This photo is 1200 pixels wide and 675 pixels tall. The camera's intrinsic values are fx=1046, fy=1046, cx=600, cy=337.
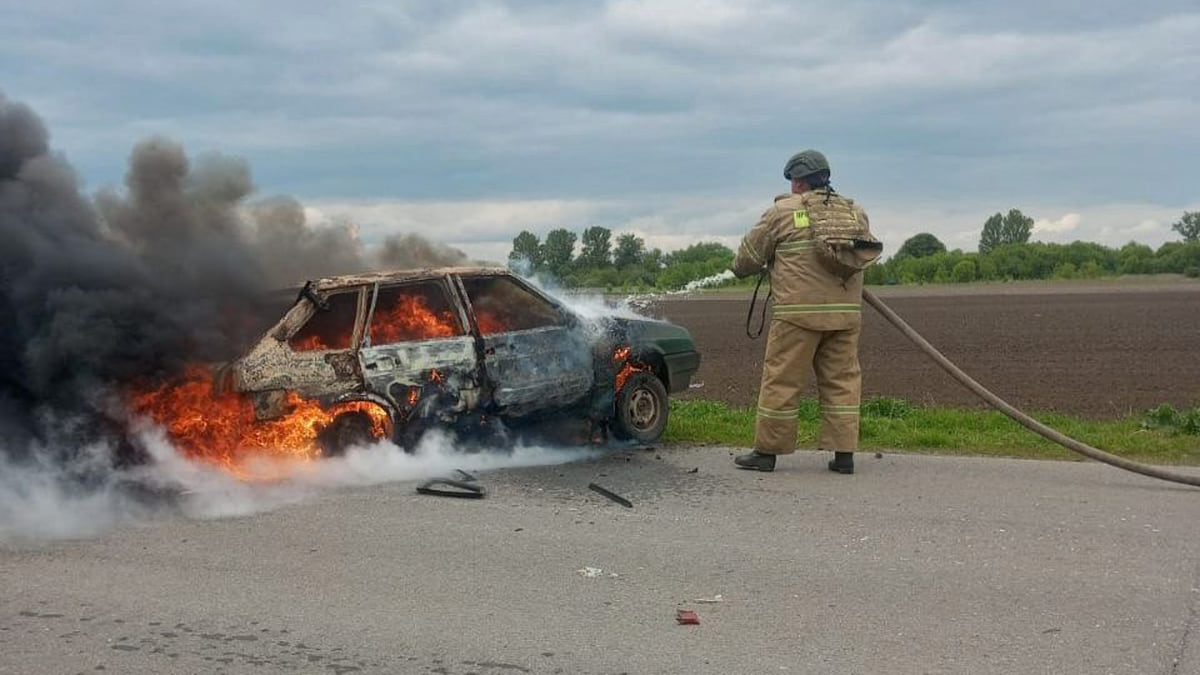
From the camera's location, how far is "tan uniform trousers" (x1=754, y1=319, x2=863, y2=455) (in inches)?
288

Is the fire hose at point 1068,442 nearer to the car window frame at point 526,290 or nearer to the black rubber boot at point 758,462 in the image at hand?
the black rubber boot at point 758,462

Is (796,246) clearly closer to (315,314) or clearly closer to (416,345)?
(416,345)

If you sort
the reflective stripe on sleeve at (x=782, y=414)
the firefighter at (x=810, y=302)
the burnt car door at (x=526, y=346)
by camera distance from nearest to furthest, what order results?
the firefighter at (x=810, y=302) → the reflective stripe on sleeve at (x=782, y=414) → the burnt car door at (x=526, y=346)

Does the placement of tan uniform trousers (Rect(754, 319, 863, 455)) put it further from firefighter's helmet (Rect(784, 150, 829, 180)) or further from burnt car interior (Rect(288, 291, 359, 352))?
burnt car interior (Rect(288, 291, 359, 352))

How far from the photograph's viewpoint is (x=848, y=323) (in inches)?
288

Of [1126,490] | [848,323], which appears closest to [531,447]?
[848,323]

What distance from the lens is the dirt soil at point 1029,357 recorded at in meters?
13.4

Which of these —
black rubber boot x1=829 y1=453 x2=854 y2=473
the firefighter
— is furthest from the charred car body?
black rubber boot x1=829 y1=453 x2=854 y2=473

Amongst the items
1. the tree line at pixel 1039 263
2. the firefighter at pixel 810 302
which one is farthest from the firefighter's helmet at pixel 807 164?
the tree line at pixel 1039 263

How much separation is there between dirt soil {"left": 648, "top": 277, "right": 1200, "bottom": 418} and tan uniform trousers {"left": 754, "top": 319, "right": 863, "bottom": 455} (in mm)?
3626

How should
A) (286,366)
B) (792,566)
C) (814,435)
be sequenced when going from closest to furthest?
(792,566) < (286,366) < (814,435)

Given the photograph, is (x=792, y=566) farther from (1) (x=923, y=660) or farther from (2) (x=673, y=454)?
(2) (x=673, y=454)

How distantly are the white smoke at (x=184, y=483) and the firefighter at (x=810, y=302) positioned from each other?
168cm

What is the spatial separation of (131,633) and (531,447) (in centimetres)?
426
